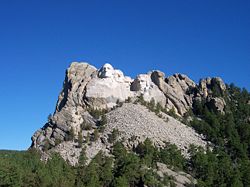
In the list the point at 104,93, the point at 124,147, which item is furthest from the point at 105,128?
the point at 104,93

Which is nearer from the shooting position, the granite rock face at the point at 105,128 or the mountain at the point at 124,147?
the mountain at the point at 124,147

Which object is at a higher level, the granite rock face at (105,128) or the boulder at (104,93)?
the boulder at (104,93)

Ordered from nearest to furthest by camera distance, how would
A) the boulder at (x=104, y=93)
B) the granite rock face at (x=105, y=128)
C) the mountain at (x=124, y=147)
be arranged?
the mountain at (x=124, y=147) → the granite rock face at (x=105, y=128) → the boulder at (x=104, y=93)

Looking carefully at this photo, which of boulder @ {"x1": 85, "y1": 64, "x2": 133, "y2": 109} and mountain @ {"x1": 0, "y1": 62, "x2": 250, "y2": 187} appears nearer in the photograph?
mountain @ {"x1": 0, "y1": 62, "x2": 250, "y2": 187}

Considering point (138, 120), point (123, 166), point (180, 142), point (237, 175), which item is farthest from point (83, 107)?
point (237, 175)

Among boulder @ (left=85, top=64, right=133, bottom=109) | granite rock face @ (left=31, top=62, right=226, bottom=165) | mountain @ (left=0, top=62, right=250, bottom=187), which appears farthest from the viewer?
boulder @ (left=85, top=64, right=133, bottom=109)

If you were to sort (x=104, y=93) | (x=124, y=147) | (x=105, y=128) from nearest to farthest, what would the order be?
(x=124, y=147) < (x=105, y=128) < (x=104, y=93)

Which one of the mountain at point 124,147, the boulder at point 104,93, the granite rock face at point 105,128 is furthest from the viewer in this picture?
the boulder at point 104,93

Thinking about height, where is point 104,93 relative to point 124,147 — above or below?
above

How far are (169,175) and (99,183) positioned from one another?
2170cm

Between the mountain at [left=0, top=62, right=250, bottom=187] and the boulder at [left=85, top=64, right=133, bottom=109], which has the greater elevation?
the boulder at [left=85, top=64, right=133, bottom=109]

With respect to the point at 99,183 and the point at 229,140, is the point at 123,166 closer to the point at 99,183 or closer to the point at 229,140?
the point at 99,183

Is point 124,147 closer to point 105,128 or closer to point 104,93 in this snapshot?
point 105,128

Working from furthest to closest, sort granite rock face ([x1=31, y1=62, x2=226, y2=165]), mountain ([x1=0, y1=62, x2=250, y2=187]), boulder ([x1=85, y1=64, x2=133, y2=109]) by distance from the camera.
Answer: boulder ([x1=85, y1=64, x2=133, y2=109]) < granite rock face ([x1=31, y1=62, x2=226, y2=165]) < mountain ([x1=0, y1=62, x2=250, y2=187])
